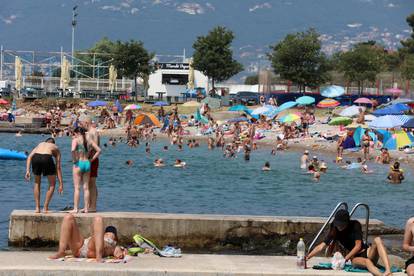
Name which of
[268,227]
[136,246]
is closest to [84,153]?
[136,246]

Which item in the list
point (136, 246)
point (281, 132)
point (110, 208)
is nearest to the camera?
point (136, 246)

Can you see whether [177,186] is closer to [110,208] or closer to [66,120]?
[110,208]

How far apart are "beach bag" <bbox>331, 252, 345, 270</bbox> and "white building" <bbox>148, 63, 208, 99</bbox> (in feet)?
255

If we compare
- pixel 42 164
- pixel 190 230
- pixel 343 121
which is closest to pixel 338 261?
pixel 190 230

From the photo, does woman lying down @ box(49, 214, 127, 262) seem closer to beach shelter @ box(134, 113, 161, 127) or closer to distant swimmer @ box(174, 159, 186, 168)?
distant swimmer @ box(174, 159, 186, 168)

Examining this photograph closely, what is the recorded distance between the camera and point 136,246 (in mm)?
12328

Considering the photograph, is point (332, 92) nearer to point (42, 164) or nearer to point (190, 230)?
point (190, 230)

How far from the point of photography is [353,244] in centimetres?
1088

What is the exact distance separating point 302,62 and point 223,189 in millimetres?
43721

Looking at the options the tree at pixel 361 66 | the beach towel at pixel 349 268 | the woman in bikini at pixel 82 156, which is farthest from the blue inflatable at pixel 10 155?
the tree at pixel 361 66

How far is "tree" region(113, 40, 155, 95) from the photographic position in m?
76.8

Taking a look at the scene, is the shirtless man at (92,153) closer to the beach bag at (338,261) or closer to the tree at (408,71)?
the beach bag at (338,261)

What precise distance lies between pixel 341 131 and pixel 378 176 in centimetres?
1323

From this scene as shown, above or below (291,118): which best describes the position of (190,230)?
below
